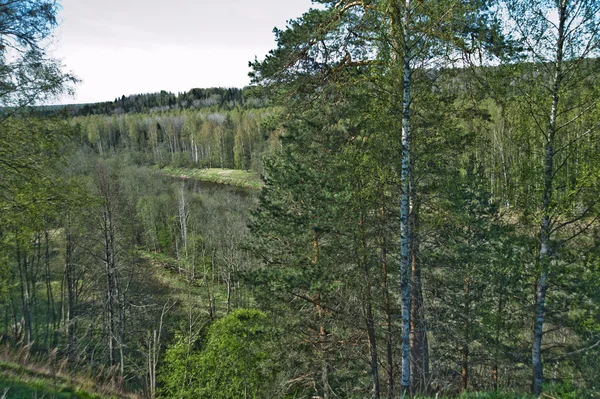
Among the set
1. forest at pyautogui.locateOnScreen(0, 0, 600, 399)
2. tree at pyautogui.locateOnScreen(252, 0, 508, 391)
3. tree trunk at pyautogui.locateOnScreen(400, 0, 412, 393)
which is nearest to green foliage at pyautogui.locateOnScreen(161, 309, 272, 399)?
forest at pyautogui.locateOnScreen(0, 0, 600, 399)

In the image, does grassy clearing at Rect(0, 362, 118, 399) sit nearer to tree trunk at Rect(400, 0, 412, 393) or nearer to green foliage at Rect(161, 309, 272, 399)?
tree trunk at Rect(400, 0, 412, 393)

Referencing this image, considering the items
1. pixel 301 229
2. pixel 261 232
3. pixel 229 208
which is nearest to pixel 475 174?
pixel 301 229

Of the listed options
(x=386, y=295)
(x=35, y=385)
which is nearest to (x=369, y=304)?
(x=386, y=295)

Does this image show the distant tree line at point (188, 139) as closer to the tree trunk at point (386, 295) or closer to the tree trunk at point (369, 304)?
the tree trunk at point (386, 295)

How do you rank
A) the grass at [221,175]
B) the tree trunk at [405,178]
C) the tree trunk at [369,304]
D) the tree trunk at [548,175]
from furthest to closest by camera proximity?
the grass at [221,175] < the tree trunk at [369,304] < the tree trunk at [548,175] < the tree trunk at [405,178]

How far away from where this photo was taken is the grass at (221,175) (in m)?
56.6

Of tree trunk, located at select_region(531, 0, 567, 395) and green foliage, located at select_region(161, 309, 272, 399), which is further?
green foliage, located at select_region(161, 309, 272, 399)

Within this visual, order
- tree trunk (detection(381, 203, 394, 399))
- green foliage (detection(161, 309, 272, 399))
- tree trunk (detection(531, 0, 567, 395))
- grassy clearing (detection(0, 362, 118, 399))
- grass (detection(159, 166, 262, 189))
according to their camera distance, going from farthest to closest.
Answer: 1. grass (detection(159, 166, 262, 189))
2. green foliage (detection(161, 309, 272, 399))
3. tree trunk (detection(381, 203, 394, 399))
4. tree trunk (detection(531, 0, 567, 395))
5. grassy clearing (detection(0, 362, 118, 399))

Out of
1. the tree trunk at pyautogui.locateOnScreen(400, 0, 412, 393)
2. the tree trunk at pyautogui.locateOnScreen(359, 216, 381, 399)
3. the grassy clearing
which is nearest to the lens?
the grassy clearing

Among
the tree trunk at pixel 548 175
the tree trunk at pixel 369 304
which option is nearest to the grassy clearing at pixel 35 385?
the tree trunk at pixel 369 304

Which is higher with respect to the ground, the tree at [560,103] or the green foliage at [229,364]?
the tree at [560,103]

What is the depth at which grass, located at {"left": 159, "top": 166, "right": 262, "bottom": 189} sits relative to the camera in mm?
56612

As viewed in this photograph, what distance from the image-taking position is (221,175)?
64.4 metres

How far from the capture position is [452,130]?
26.9 ft
